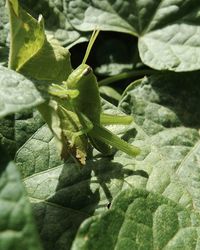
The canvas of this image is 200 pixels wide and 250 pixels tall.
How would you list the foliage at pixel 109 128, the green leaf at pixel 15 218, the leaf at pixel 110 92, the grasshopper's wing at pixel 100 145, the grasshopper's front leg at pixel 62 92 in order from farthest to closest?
the leaf at pixel 110 92 < the grasshopper's wing at pixel 100 145 < the grasshopper's front leg at pixel 62 92 < the foliage at pixel 109 128 < the green leaf at pixel 15 218

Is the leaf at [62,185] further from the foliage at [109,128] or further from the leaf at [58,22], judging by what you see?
the leaf at [58,22]

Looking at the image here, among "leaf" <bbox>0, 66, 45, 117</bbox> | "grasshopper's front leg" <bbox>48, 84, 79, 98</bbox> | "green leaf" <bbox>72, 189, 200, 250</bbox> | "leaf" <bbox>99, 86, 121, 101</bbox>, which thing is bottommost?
"leaf" <bbox>99, 86, 121, 101</bbox>

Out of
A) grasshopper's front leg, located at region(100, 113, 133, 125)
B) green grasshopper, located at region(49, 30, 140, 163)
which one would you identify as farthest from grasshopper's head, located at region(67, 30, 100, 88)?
grasshopper's front leg, located at region(100, 113, 133, 125)

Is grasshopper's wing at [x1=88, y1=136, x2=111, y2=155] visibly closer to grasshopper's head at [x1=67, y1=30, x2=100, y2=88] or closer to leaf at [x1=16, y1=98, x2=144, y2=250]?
leaf at [x1=16, y1=98, x2=144, y2=250]

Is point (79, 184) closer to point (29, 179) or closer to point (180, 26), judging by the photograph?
point (29, 179)

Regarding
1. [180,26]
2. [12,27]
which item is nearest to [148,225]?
[12,27]

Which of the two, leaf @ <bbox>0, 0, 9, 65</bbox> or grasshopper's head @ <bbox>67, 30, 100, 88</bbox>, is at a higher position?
grasshopper's head @ <bbox>67, 30, 100, 88</bbox>

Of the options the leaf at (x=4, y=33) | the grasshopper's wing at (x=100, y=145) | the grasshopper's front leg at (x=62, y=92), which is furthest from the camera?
the leaf at (x=4, y=33)

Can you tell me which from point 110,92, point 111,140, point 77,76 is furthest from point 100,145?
point 110,92

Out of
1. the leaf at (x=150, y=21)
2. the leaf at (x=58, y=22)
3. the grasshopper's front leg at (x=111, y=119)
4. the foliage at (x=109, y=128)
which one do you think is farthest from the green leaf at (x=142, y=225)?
the leaf at (x=58, y=22)
